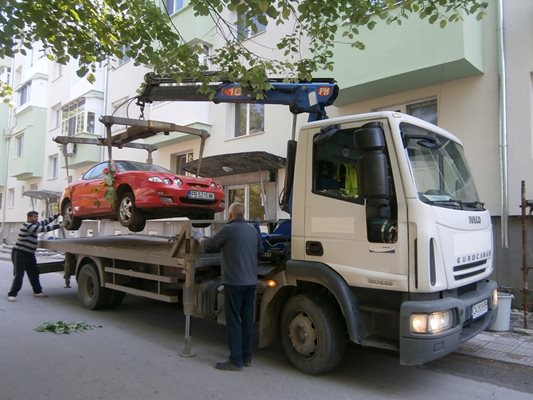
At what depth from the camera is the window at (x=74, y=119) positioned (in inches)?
856

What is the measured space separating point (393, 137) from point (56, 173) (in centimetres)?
2435

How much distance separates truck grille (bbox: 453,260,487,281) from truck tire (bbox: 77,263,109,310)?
5.93m

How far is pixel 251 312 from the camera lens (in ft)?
17.0

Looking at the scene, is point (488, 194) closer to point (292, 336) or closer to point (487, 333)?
point (487, 333)

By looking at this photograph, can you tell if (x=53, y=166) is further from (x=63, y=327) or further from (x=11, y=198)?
(x=63, y=327)

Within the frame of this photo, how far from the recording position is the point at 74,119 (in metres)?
22.9

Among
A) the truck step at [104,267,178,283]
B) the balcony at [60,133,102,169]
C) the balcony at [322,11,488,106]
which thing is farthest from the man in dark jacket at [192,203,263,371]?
the balcony at [60,133,102,169]

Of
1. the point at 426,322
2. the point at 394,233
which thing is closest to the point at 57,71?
the point at 394,233

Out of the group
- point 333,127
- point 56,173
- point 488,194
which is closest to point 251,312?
point 333,127

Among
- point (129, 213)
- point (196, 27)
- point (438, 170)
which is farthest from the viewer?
point (196, 27)

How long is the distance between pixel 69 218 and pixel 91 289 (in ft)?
6.07

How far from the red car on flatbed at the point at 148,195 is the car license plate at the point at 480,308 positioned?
4462 mm

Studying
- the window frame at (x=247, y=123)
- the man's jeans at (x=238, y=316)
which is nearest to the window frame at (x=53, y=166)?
the window frame at (x=247, y=123)

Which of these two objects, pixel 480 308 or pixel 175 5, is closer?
pixel 480 308
